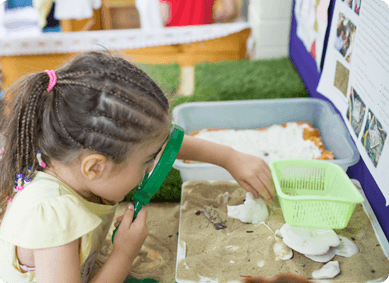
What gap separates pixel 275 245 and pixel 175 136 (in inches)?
14.0

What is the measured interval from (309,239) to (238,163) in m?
0.27

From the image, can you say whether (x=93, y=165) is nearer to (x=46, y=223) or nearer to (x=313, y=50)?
(x=46, y=223)

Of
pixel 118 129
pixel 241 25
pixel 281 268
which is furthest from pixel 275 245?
pixel 241 25

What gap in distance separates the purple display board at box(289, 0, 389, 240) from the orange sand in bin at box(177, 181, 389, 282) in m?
0.04

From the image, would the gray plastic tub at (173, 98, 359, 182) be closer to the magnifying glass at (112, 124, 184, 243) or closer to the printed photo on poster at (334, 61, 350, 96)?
the printed photo on poster at (334, 61, 350, 96)

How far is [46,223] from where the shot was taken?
623mm

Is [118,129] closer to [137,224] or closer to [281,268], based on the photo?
[137,224]

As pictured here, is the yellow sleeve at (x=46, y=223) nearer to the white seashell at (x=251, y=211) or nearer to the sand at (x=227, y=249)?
the sand at (x=227, y=249)

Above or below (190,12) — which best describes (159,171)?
below

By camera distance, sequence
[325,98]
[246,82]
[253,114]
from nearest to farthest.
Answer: [325,98]
[253,114]
[246,82]

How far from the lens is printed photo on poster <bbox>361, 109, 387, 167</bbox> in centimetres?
79

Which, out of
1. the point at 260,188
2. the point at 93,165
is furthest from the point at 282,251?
the point at 93,165

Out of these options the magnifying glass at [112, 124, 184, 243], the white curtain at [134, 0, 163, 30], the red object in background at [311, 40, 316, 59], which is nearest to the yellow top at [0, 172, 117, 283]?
the magnifying glass at [112, 124, 184, 243]

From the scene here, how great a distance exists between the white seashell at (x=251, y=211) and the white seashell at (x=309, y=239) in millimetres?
77
